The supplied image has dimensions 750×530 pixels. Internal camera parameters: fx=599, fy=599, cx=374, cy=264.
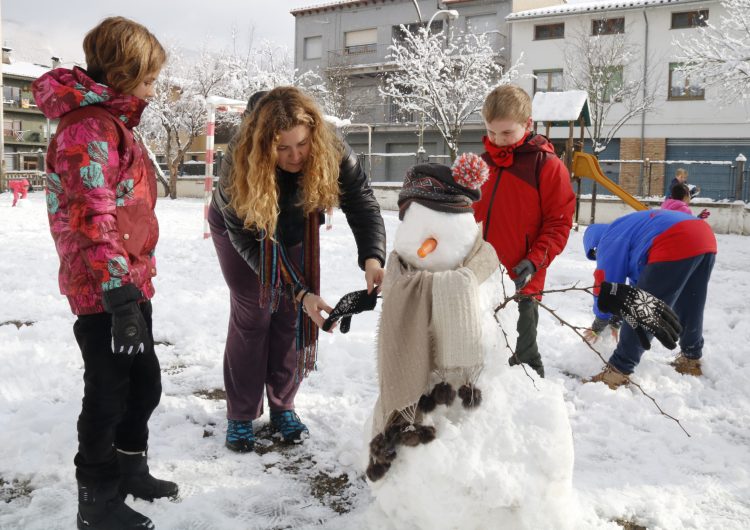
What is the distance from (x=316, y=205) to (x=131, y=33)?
0.99 meters

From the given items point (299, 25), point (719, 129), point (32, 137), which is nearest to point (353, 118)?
point (299, 25)

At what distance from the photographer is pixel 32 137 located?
48.1 meters

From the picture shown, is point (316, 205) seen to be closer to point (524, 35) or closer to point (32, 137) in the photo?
point (524, 35)

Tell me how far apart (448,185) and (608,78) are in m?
24.1

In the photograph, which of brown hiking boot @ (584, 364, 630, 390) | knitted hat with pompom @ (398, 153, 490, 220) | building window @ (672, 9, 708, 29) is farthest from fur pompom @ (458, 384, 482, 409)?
building window @ (672, 9, 708, 29)

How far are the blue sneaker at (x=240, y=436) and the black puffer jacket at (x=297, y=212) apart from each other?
0.82 metres

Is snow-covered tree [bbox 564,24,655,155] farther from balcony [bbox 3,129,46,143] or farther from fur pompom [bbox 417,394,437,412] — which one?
balcony [bbox 3,129,46,143]

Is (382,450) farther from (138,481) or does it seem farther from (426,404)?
(138,481)

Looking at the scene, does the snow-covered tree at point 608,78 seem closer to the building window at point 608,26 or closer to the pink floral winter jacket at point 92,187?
the building window at point 608,26

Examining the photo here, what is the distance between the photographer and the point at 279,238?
271cm

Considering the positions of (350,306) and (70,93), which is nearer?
(70,93)

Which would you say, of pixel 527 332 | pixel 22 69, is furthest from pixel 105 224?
pixel 22 69

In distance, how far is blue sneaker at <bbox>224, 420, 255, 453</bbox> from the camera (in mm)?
2889

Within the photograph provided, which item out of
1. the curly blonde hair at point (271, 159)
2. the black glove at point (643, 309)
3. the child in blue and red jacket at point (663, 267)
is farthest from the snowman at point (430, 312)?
the child in blue and red jacket at point (663, 267)
